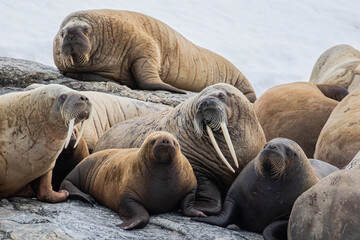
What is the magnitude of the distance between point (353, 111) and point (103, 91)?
383 cm

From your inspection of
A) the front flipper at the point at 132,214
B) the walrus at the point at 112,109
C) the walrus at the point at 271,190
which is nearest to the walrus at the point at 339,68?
the walrus at the point at 112,109

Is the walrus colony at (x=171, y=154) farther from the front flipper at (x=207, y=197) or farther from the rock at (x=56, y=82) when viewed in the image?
the rock at (x=56, y=82)

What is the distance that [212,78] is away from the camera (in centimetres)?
1176

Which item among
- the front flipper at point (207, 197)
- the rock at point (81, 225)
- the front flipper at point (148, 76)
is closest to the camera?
the rock at point (81, 225)

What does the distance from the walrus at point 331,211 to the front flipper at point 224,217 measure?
0.83 m

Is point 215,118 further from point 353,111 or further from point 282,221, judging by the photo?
point 353,111

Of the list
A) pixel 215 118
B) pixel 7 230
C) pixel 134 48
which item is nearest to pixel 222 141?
pixel 215 118

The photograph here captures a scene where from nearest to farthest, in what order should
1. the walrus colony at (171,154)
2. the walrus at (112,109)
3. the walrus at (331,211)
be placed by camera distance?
the walrus at (331,211) < the walrus colony at (171,154) < the walrus at (112,109)

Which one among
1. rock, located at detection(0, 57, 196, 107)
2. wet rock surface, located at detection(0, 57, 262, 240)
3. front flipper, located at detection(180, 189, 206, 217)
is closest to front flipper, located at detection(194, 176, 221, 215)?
front flipper, located at detection(180, 189, 206, 217)

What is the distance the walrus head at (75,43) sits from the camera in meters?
9.51

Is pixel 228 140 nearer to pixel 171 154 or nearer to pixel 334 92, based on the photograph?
pixel 171 154

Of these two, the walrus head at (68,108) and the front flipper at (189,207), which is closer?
the walrus head at (68,108)

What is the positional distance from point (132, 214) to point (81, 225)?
48 centimetres

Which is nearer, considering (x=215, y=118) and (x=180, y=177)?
(x=180, y=177)
